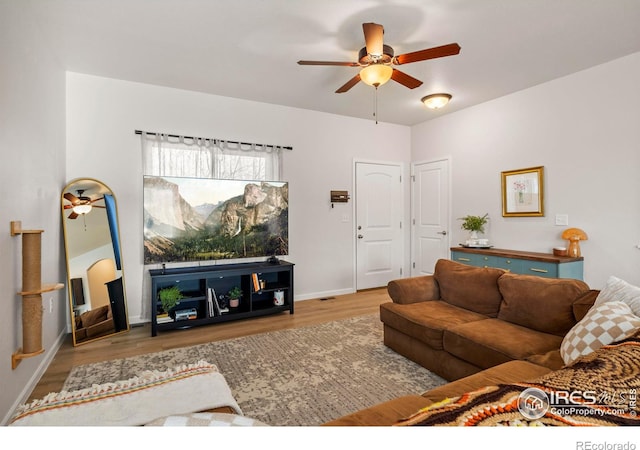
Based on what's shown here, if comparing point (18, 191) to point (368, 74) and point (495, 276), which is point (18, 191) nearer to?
point (368, 74)

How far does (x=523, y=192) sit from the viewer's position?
160 inches

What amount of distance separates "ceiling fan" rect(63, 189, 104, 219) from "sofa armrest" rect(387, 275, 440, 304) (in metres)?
3.14

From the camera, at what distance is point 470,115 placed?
469cm

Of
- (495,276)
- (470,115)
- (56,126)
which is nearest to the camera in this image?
(495,276)

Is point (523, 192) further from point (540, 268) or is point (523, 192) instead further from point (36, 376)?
point (36, 376)

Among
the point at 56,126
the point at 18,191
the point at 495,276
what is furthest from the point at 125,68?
the point at 495,276

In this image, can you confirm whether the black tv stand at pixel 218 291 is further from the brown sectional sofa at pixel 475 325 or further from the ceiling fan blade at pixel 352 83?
the ceiling fan blade at pixel 352 83

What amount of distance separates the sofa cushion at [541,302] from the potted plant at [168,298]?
3083 millimetres

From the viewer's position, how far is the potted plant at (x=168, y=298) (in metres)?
3.44

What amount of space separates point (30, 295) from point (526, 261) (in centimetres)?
447

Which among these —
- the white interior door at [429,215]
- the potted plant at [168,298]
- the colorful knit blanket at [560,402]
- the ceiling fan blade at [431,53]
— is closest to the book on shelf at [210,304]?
the potted plant at [168,298]

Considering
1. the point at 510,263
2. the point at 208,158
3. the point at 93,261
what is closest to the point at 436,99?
the point at 510,263

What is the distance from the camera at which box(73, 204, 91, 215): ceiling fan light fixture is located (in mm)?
3296
